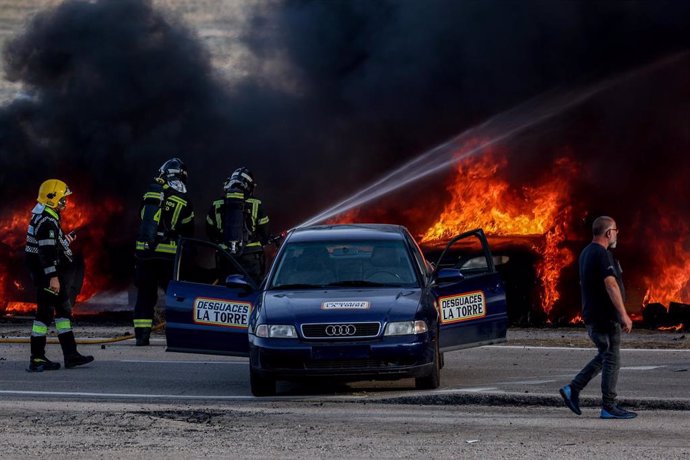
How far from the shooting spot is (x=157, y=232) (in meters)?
14.7

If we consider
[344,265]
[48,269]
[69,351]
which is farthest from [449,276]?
[69,351]

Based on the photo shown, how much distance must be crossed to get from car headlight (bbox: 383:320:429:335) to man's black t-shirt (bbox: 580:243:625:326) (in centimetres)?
151

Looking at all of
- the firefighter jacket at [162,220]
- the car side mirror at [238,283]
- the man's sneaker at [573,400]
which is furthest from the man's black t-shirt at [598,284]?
the firefighter jacket at [162,220]

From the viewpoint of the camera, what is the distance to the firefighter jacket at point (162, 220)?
577 inches

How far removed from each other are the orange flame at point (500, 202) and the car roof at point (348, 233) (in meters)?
7.86

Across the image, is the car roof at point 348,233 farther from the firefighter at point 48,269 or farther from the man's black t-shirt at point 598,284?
the man's black t-shirt at point 598,284

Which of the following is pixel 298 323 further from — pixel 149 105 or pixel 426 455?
pixel 149 105

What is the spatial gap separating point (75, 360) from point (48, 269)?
39.6 inches

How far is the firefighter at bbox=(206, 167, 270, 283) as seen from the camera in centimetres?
1508

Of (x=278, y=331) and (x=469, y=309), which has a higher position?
(x=469, y=309)

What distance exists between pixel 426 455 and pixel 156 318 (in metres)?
10.8

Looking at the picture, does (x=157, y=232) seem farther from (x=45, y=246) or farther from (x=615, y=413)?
(x=615, y=413)

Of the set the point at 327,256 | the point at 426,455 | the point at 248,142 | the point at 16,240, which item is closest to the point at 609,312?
the point at 426,455

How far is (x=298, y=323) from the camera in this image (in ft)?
32.5
